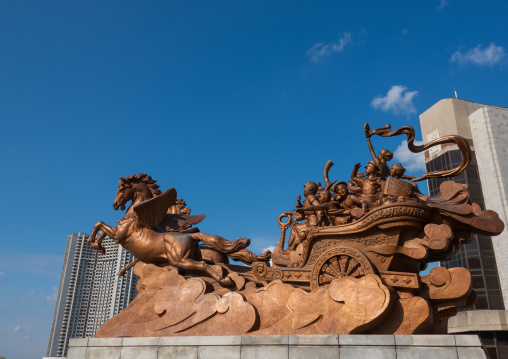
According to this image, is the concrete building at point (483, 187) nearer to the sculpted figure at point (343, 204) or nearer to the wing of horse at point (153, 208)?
the sculpted figure at point (343, 204)

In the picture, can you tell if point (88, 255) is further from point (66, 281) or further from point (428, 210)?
point (428, 210)

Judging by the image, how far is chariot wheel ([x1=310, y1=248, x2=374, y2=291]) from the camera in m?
7.59

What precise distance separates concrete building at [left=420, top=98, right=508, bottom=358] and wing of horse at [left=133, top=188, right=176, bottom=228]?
17.1 metres

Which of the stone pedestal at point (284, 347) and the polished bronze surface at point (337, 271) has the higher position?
the polished bronze surface at point (337, 271)

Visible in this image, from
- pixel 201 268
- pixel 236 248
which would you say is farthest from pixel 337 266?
pixel 236 248

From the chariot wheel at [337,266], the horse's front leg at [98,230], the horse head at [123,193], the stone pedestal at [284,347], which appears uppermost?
the horse head at [123,193]

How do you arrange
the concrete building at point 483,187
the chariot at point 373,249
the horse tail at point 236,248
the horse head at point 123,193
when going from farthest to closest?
1. the concrete building at point 483,187
2. the horse head at point 123,193
3. the horse tail at point 236,248
4. the chariot at point 373,249

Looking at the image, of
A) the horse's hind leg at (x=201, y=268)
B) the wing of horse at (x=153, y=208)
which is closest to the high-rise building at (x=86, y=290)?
the wing of horse at (x=153, y=208)

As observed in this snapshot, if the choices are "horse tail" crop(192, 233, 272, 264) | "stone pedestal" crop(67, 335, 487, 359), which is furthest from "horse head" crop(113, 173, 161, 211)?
"stone pedestal" crop(67, 335, 487, 359)

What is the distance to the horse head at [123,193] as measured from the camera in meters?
10.7

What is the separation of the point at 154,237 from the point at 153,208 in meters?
0.68

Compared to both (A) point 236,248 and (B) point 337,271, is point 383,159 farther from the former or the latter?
(A) point 236,248

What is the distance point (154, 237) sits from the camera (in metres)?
10.0

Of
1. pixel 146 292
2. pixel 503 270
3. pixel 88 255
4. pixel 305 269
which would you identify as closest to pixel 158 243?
pixel 146 292
